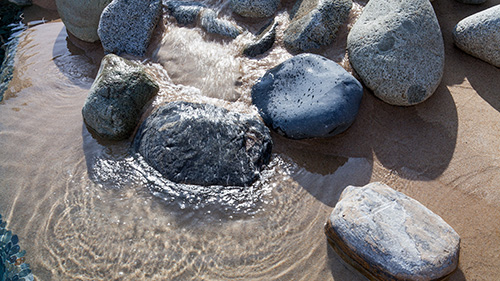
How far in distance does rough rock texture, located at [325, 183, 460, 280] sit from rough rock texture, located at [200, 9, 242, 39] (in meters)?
3.07

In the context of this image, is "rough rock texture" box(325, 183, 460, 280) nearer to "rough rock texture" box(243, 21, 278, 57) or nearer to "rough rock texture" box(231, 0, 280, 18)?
"rough rock texture" box(243, 21, 278, 57)

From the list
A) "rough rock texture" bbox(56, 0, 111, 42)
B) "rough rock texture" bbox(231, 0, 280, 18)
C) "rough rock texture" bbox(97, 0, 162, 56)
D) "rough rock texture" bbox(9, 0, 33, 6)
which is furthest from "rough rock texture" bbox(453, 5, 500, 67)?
"rough rock texture" bbox(9, 0, 33, 6)

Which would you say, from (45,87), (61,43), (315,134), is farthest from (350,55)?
(61,43)

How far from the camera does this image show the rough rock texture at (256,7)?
17.0ft

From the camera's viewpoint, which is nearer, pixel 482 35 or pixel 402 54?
pixel 402 54

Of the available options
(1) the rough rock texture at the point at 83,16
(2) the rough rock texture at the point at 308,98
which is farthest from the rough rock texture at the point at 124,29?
(2) the rough rock texture at the point at 308,98

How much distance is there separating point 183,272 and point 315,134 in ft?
6.33

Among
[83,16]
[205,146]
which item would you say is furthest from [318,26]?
[83,16]

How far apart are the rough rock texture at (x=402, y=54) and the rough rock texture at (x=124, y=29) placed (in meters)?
3.04

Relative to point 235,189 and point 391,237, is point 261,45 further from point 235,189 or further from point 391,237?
point 391,237

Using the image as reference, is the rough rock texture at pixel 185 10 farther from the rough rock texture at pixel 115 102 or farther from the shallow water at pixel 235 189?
the rough rock texture at pixel 115 102

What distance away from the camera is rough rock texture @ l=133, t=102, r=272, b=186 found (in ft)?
11.5

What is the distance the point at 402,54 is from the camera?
3861 mm

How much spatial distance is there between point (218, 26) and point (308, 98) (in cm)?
205
